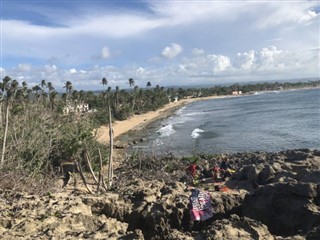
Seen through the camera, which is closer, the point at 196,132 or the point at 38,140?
the point at 38,140

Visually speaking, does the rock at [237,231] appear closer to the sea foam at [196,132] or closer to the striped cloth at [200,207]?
the striped cloth at [200,207]

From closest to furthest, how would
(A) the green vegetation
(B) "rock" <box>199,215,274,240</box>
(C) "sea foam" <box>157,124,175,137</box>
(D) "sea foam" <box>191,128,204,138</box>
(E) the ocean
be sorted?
(B) "rock" <box>199,215,274,240</box> → (A) the green vegetation → (E) the ocean → (D) "sea foam" <box>191,128,204,138</box> → (C) "sea foam" <box>157,124,175,137</box>

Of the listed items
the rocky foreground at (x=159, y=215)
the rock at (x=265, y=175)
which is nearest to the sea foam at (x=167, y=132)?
the rock at (x=265, y=175)

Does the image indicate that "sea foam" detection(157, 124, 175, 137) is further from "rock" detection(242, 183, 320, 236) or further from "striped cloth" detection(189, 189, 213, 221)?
"rock" detection(242, 183, 320, 236)

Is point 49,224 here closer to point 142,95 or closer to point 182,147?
point 182,147

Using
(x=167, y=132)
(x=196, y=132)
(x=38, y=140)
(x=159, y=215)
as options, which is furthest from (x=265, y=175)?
(x=167, y=132)

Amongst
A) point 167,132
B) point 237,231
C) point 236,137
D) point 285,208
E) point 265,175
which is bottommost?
point 167,132

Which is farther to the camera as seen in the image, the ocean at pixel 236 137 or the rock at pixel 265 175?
the ocean at pixel 236 137

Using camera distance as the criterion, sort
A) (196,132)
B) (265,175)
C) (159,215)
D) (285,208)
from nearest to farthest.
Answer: (285,208), (159,215), (265,175), (196,132)

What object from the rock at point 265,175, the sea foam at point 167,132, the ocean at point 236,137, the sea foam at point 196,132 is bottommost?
the sea foam at point 167,132

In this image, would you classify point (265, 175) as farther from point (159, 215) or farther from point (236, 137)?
point (236, 137)

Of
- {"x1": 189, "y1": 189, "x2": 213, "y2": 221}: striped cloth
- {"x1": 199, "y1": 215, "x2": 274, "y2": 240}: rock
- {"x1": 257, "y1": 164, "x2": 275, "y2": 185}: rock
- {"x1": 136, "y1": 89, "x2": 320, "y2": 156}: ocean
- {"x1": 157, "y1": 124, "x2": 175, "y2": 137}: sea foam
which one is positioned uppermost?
{"x1": 199, "y1": 215, "x2": 274, "y2": 240}: rock

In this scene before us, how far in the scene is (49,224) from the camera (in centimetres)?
1032

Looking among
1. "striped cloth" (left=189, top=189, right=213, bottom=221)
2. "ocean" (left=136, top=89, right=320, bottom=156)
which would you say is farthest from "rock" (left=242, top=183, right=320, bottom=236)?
"ocean" (left=136, top=89, right=320, bottom=156)
